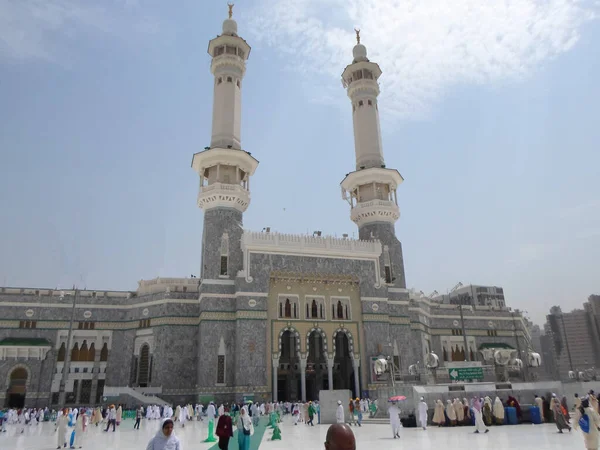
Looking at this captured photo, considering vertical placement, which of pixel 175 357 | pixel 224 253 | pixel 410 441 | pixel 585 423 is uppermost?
pixel 224 253

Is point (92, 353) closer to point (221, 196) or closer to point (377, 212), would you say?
point (221, 196)

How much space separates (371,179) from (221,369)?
648 inches

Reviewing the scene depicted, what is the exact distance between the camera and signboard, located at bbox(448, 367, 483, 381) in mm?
19598

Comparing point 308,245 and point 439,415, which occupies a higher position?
point 308,245

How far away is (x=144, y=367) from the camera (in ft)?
89.6

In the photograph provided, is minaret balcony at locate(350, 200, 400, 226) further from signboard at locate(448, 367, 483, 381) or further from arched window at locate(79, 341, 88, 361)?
arched window at locate(79, 341, 88, 361)

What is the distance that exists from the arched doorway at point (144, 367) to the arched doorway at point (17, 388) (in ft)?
20.1

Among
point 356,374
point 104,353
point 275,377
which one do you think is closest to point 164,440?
point 275,377

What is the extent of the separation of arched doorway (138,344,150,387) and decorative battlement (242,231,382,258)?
852 centimetres

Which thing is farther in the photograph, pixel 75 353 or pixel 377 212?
pixel 377 212

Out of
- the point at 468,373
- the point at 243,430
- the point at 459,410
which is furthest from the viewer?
the point at 468,373

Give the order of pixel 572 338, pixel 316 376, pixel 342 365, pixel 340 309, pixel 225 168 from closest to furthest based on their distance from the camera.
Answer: pixel 340 309 < pixel 316 376 < pixel 342 365 < pixel 225 168 < pixel 572 338

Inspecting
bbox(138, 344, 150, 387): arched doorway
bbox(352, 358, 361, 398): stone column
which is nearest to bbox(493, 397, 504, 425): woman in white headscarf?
bbox(352, 358, 361, 398): stone column

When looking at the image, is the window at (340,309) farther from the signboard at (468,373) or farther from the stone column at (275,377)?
the signboard at (468,373)
